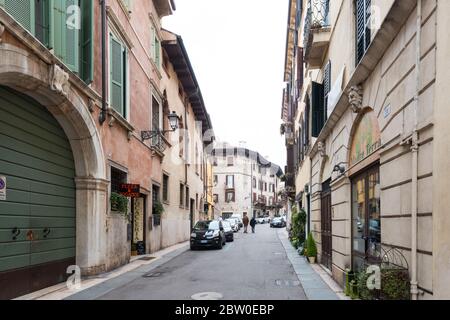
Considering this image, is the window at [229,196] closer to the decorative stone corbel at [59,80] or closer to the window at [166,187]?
the window at [166,187]

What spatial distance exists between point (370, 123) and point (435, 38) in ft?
10.5

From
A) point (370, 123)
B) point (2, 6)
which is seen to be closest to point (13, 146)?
point (2, 6)

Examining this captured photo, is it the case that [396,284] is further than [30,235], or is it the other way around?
[30,235]

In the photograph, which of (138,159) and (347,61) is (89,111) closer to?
(138,159)

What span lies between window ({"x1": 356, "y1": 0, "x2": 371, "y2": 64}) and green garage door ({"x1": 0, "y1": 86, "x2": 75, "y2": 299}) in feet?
21.4

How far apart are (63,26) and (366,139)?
671 centimetres

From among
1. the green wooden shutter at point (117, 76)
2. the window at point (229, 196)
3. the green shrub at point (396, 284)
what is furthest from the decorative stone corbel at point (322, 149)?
the window at point (229, 196)

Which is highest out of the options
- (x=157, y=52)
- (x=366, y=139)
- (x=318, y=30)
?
(x=157, y=52)

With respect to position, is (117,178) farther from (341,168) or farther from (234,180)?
(234,180)

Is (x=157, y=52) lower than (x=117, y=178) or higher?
higher

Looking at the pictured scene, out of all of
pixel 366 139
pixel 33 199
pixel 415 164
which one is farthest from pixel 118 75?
pixel 415 164

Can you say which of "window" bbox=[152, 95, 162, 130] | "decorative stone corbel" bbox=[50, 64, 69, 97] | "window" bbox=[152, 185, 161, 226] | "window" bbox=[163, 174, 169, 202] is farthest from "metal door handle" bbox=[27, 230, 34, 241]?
"window" bbox=[163, 174, 169, 202]

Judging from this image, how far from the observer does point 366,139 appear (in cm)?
796
